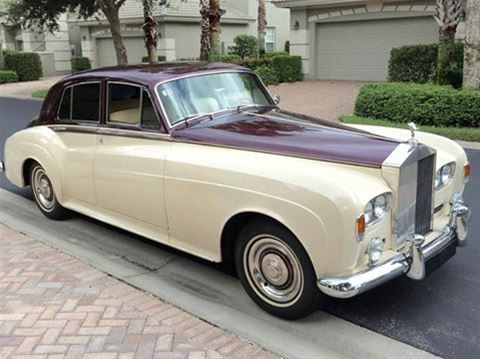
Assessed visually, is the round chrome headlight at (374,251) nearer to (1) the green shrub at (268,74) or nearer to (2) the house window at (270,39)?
(1) the green shrub at (268,74)

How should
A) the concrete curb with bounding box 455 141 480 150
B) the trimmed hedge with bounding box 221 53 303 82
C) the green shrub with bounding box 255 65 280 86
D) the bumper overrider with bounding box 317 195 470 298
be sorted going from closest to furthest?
the bumper overrider with bounding box 317 195 470 298
the concrete curb with bounding box 455 141 480 150
the green shrub with bounding box 255 65 280 86
the trimmed hedge with bounding box 221 53 303 82

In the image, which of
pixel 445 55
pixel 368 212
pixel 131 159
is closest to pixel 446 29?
pixel 445 55

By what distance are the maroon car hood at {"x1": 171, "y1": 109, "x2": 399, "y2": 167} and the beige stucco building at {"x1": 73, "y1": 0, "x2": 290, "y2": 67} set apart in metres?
21.4

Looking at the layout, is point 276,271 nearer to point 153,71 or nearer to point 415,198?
point 415,198

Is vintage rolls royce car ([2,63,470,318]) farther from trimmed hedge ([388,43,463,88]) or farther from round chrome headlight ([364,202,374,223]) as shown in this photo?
trimmed hedge ([388,43,463,88])

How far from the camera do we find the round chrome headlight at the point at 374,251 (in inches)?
128

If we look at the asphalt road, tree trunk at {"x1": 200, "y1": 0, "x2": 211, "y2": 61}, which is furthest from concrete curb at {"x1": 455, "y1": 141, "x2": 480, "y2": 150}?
tree trunk at {"x1": 200, "y1": 0, "x2": 211, "y2": 61}

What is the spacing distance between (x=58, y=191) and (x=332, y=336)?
3.37 meters

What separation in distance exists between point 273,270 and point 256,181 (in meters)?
0.63

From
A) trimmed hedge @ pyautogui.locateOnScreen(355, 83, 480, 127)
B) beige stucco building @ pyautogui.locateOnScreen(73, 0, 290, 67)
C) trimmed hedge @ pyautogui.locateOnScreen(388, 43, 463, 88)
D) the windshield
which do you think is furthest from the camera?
beige stucco building @ pyautogui.locateOnScreen(73, 0, 290, 67)

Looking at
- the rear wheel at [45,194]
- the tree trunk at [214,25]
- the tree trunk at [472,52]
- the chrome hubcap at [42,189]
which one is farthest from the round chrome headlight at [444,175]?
the tree trunk at [214,25]

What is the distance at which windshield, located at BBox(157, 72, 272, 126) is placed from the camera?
4.37m

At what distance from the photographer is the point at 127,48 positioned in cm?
2841

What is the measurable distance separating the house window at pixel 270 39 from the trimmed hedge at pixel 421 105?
20774mm
